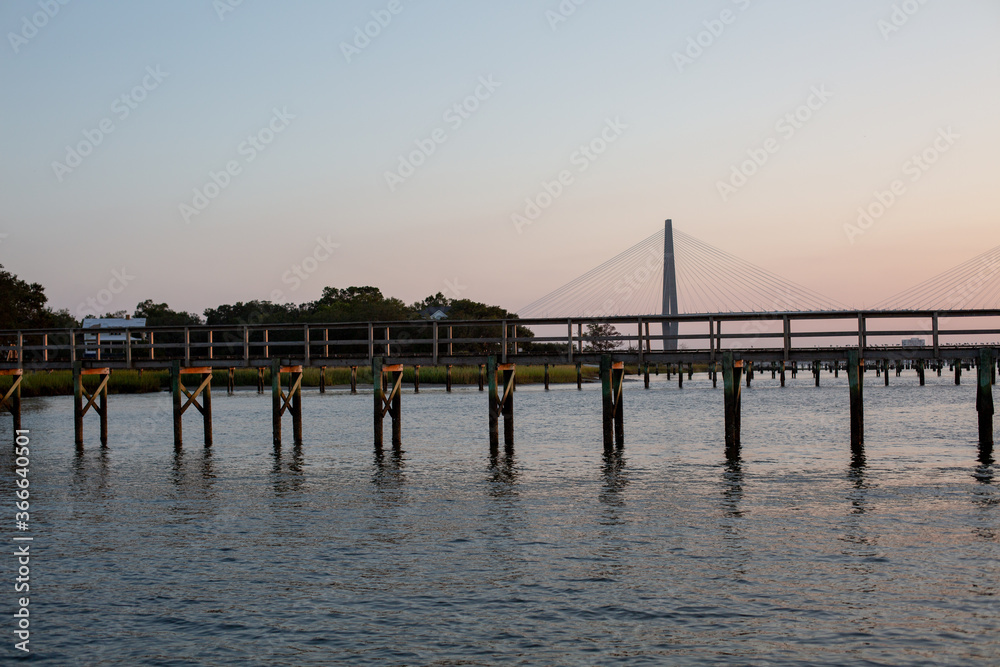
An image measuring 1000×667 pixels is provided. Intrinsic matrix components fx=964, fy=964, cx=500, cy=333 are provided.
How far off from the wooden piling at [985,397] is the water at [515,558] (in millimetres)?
804

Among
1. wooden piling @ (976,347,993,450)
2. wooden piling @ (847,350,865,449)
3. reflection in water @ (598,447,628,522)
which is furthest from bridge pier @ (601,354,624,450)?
wooden piling @ (976,347,993,450)

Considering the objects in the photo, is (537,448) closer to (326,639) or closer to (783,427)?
(783,427)

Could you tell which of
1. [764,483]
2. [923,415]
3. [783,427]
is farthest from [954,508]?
[923,415]

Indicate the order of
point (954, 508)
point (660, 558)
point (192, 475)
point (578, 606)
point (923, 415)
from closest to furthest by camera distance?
point (578, 606) → point (660, 558) → point (954, 508) → point (192, 475) → point (923, 415)

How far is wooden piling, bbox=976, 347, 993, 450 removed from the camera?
79.3 ft

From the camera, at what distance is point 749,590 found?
1152 centimetres

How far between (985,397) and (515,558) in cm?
1695

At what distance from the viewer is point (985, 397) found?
2488 centimetres

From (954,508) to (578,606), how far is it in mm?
9134

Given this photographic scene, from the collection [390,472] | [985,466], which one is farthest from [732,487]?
[390,472]

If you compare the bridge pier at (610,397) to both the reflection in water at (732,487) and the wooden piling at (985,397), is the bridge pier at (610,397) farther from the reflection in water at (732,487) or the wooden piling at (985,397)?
the wooden piling at (985,397)

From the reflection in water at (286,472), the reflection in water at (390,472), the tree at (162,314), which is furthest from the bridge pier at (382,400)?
the tree at (162,314)

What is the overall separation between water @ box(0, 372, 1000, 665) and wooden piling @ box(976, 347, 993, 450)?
0.80 metres

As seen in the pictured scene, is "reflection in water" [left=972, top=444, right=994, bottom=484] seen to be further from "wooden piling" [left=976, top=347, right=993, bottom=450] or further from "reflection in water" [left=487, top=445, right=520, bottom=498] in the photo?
"reflection in water" [left=487, top=445, right=520, bottom=498]
